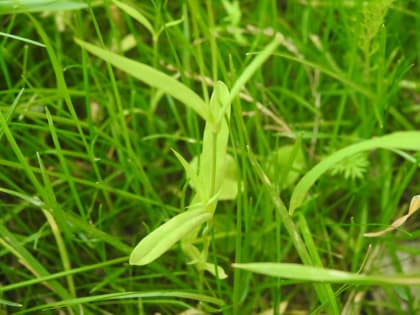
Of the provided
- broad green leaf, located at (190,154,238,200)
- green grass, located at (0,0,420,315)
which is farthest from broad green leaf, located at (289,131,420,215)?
broad green leaf, located at (190,154,238,200)

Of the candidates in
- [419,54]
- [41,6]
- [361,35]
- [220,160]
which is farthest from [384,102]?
[41,6]

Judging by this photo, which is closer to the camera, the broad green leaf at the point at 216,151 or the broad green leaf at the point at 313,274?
the broad green leaf at the point at 313,274

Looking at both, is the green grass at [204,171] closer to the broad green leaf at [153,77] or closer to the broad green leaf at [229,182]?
the broad green leaf at [229,182]

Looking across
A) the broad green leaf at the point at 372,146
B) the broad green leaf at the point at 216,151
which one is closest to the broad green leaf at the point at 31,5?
the broad green leaf at the point at 216,151

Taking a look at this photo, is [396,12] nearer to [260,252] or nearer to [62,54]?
[260,252]

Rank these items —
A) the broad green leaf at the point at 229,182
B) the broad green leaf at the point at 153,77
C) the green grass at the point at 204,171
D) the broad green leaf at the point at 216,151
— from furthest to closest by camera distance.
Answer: the broad green leaf at the point at 229,182 < the green grass at the point at 204,171 < the broad green leaf at the point at 216,151 < the broad green leaf at the point at 153,77

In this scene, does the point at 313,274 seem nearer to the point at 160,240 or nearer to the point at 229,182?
the point at 160,240

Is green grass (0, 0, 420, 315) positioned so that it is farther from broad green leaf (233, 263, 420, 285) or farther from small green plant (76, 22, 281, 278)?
broad green leaf (233, 263, 420, 285)
